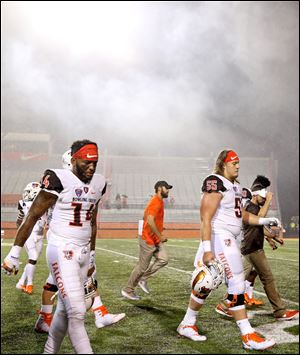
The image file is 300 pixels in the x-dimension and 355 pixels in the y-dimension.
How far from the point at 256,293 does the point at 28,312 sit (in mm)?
3778

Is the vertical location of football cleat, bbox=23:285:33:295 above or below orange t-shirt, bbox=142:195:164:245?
below

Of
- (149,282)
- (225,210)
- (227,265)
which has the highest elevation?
(225,210)

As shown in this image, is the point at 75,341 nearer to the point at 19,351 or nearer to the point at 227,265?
the point at 227,265

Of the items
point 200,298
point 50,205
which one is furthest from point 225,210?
point 50,205

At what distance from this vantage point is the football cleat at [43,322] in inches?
193

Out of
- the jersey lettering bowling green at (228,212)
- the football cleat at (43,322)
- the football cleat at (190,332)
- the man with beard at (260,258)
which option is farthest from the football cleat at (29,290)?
the jersey lettering bowling green at (228,212)

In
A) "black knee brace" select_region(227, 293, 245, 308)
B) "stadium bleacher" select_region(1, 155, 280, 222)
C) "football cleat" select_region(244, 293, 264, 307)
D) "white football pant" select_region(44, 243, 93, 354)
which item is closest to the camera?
"white football pant" select_region(44, 243, 93, 354)

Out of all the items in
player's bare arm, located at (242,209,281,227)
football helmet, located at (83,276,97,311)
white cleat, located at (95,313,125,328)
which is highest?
player's bare arm, located at (242,209,281,227)

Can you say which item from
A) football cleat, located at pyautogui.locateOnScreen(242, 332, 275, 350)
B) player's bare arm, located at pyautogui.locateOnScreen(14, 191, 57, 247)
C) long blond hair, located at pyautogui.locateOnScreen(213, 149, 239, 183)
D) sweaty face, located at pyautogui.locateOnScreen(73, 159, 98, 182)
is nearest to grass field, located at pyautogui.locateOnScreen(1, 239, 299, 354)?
football cleat, located at pyautogui.locateOnScreen(242, 332, 275, 350)

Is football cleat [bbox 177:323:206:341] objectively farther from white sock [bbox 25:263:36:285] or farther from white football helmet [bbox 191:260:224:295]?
white sock [bbox 25:263:36:285]

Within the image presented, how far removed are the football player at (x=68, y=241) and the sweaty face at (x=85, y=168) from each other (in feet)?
0.03

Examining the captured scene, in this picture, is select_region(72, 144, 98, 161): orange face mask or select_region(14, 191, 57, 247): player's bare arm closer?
select_region(72, 144, 98, 161): orange face mask

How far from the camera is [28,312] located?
697 cm

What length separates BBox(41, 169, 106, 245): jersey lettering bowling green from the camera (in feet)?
11.1
